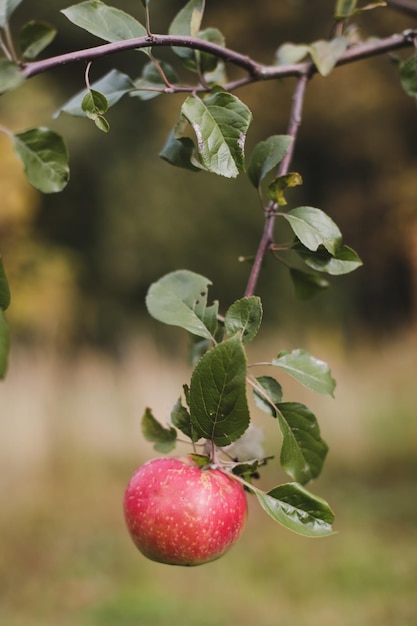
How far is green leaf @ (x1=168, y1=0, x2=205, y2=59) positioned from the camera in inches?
26.6

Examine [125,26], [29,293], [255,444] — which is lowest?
[29,293]

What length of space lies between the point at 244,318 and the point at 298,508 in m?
0.14

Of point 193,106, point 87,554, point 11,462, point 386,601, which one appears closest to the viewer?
point 193,106

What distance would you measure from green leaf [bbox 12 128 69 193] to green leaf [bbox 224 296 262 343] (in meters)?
0.17

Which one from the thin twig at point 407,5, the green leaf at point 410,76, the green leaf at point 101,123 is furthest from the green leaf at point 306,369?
the thin twig at point 407,5

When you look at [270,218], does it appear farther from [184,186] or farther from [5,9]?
[184,186]

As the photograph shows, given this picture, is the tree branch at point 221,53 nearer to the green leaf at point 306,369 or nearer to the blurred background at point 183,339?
the green leaf at point 306,369

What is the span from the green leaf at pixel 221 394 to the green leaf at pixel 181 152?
0.64 ft

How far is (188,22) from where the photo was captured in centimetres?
73

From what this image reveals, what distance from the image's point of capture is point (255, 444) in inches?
26.3

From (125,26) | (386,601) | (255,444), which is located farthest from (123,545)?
(125,26)

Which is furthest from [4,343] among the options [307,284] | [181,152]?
[307,284]

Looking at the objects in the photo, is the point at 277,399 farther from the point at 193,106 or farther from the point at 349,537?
the point at 349,537

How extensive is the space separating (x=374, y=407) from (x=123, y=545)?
167cm
